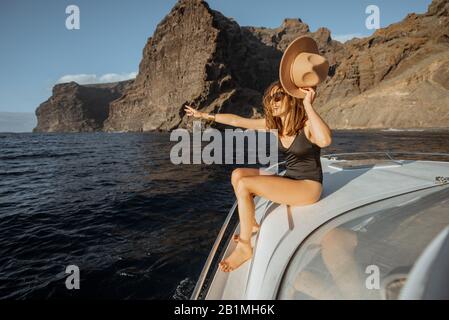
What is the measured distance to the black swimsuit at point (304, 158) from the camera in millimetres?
3256

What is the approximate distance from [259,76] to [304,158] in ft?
534

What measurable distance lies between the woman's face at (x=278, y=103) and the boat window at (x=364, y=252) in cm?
140

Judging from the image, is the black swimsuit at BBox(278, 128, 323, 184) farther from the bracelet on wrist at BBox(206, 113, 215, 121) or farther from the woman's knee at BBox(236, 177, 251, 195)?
the bracelet on wrist at BBox(206, 113, 215, 121)

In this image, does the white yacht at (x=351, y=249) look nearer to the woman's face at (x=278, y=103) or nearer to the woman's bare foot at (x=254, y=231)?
the woman's bare foot at (x=254, y=231)

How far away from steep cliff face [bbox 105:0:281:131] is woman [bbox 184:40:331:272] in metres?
98.0

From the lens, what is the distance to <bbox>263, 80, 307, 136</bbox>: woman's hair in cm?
327

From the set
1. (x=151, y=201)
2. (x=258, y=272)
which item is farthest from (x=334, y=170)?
(x=151, y=201)

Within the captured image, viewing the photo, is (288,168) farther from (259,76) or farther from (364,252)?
(259,76)

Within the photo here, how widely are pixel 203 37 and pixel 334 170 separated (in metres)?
121

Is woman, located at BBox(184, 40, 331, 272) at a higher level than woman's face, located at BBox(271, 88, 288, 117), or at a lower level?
lower

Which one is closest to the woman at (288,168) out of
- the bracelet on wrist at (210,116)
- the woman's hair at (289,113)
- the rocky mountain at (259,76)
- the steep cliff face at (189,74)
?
the woman's hair at (289,113)

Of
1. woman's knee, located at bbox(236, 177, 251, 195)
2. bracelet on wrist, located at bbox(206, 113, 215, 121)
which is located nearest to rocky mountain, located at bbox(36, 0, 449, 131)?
bracelet on wrist, located at bbox(206, 113, 215, 121)
